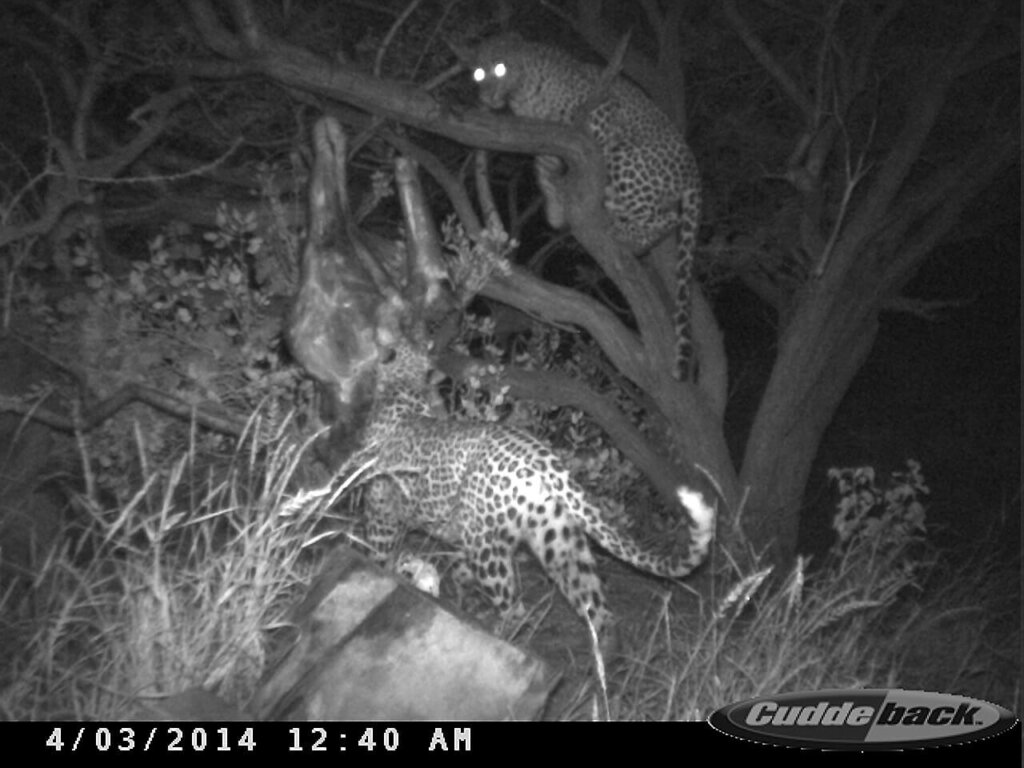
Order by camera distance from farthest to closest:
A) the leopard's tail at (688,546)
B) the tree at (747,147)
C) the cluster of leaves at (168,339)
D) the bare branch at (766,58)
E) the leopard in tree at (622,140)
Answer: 1. the bare branch at (766,58)
2. the leopard in tree at (622,140)
3. the tree at (747,147)
4. the cluster of leaves at (168,339)
5. the leopard's tail at (688,546)

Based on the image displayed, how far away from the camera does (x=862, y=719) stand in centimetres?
389

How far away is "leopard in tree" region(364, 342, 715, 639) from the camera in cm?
486

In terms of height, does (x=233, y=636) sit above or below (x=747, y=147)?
below

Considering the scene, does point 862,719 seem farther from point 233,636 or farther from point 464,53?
point 464,53

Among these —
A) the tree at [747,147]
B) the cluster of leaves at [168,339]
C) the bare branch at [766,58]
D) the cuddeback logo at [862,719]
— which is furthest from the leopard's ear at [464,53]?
the cuddeback logo at [862,719]

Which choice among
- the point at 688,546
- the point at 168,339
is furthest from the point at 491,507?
the point at 168,339

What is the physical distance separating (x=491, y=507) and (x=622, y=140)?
334 cm

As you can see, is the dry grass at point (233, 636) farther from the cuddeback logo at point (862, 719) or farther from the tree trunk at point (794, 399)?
the tree trunk at point (794, 399)

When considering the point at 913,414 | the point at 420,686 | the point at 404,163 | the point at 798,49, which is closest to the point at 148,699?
the point at 420,686

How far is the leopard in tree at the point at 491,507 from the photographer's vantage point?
4.86 meters

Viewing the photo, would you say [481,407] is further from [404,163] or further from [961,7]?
[961,7]

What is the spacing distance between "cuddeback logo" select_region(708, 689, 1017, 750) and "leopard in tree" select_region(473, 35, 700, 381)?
134 inches

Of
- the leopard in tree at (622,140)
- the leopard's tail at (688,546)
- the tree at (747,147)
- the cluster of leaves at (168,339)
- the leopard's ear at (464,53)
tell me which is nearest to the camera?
the leopard's tail at (688,546)

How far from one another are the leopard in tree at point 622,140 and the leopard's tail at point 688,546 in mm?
2575
